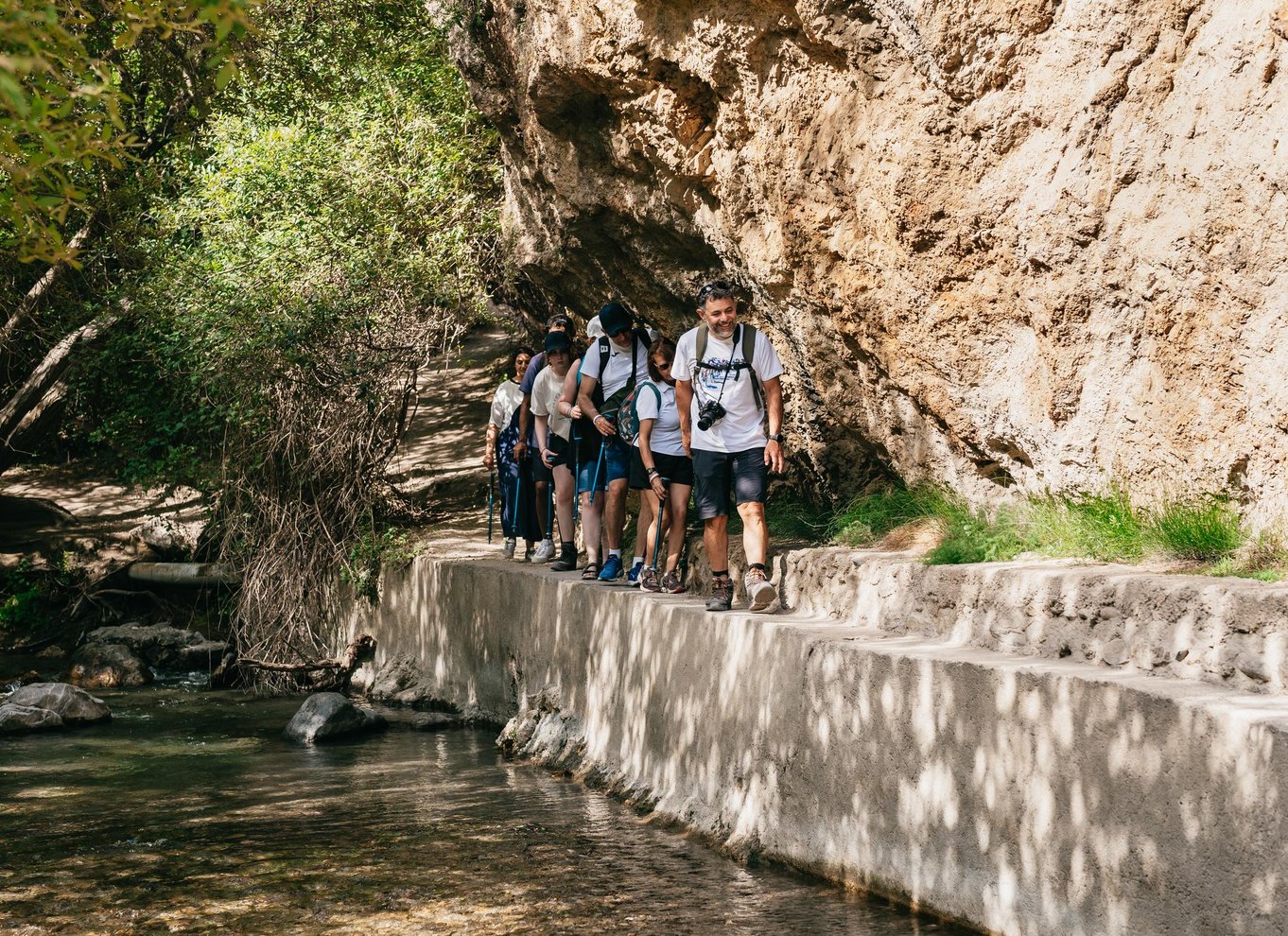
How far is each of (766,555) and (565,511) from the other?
304cm

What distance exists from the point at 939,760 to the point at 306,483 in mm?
8914

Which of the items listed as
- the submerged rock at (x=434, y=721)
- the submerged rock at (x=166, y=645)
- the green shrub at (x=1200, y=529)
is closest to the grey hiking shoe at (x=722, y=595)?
the green shrub at (x=1200, y=529)

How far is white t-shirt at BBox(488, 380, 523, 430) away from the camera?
12234 mm

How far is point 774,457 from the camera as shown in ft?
25.6

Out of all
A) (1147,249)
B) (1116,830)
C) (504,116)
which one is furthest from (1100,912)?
(504,116)

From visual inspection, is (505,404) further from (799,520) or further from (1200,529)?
(1200,529)

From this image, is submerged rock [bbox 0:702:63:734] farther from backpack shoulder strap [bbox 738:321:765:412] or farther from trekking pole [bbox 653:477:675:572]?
backpack shoulder strap [bbox 738:321:765:412]

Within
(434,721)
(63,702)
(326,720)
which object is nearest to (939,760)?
(326,720)

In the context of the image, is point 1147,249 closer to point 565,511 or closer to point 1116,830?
point 1116,830

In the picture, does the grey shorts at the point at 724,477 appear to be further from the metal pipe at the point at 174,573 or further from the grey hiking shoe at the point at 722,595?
the metal pipe at the point at 174,573

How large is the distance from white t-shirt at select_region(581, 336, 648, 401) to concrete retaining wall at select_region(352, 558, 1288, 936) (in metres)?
1.43

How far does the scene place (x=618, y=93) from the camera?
33.7 feet

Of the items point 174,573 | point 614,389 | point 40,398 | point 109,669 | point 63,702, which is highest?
point 40,398

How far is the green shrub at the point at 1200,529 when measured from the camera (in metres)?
5.77
